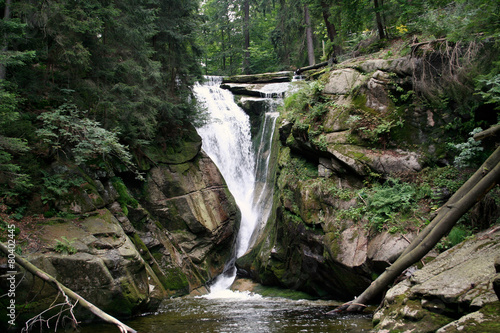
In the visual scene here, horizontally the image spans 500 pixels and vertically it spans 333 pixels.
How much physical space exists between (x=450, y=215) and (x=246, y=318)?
196 inches

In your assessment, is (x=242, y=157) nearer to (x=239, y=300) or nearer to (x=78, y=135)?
(x=239, y=300)

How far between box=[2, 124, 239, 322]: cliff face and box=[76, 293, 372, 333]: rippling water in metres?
0.72

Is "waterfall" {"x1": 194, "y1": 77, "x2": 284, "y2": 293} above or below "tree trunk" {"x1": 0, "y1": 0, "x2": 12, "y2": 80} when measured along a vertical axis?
below

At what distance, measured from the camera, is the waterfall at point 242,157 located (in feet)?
52.1

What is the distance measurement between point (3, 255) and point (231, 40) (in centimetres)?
3065

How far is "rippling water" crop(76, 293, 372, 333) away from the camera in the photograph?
266 inches

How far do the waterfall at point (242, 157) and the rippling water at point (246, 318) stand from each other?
4897 mm

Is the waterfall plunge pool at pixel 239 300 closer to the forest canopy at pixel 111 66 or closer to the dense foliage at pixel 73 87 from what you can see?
the forest canopy at pixel 111 66

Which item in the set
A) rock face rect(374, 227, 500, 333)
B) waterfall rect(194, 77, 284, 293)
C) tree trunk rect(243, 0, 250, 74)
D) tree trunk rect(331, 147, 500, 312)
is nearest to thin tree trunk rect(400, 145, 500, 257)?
tree trunk rect(331, 147, 500, 312)

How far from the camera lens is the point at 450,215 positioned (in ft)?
20.5

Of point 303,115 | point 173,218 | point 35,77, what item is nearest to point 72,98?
point 35,77

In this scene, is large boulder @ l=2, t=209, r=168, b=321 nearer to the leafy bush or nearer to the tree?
the leafy bush

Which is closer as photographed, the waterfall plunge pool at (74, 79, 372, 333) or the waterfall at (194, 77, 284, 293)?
the waterfall plunge pool at (74, 79, 372, 333)

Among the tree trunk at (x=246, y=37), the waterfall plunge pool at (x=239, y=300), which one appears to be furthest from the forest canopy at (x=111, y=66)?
the tree trunk at (x=246, y=37)
